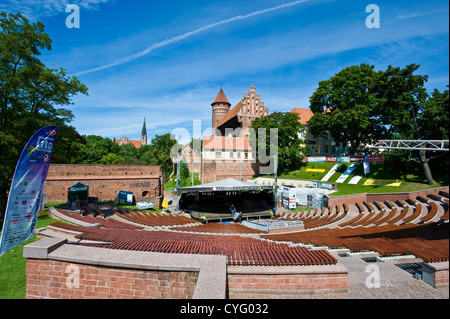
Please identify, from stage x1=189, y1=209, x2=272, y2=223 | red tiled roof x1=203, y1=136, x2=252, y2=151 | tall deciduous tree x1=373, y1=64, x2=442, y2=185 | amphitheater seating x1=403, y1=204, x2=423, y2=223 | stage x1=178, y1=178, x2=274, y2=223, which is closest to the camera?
tall deciduous tree x1=373, y1=64, x2=442, y2=185

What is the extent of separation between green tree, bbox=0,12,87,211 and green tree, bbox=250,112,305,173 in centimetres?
3199

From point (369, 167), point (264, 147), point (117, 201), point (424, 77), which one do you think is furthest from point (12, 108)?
point (264, 147)

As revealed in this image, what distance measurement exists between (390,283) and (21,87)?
18522mm

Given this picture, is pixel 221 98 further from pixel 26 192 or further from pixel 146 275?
pixel 146 275

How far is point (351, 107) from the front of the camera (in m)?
31.9

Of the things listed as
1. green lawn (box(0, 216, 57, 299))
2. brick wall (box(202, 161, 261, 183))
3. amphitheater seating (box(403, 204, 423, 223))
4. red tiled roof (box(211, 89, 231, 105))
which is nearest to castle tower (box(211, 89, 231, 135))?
red tiled roof (box(211, 89, 231, 105))

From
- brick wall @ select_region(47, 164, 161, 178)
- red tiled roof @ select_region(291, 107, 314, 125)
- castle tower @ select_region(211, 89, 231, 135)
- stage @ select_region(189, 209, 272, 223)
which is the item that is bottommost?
stage @ select_region(189, 209, 272, 223)

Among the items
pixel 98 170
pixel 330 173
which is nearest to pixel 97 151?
pixel 98 170

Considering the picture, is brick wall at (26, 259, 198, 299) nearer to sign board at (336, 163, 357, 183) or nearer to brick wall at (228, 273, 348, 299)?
brick wall at (228, 273, 348, 299)

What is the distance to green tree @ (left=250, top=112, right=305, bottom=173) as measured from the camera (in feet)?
127

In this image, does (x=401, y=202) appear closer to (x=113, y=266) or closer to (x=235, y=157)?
(x=113, y=266)

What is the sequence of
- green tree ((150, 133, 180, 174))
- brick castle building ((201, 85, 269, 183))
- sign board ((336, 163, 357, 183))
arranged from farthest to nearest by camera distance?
green tree ((150, 133, 180, 174)) < brick castle building ((201, 85, 269, 183)) < sign board ((336, 163, 357, 183))

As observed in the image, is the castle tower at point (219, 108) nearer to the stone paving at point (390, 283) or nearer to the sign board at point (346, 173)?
the sign board at point (346, 173)
